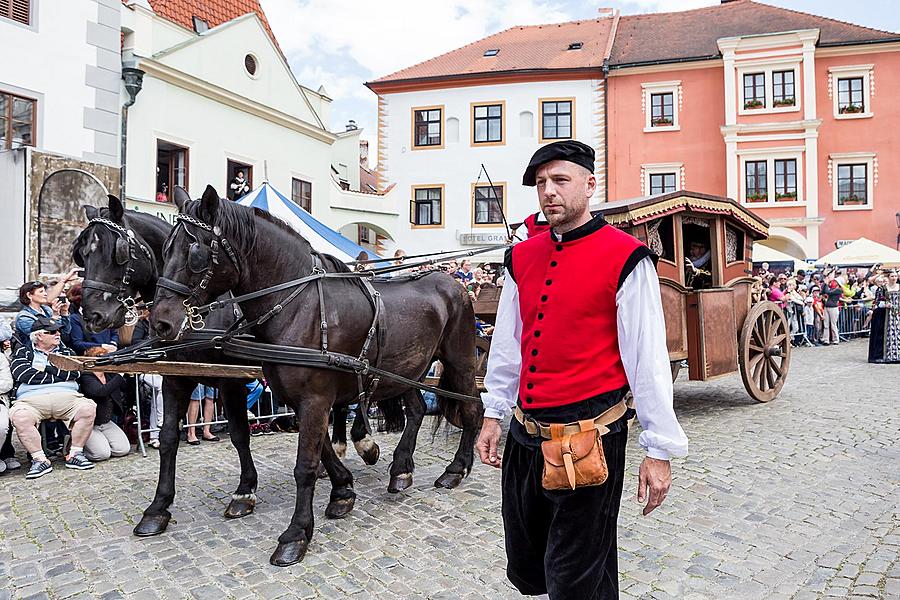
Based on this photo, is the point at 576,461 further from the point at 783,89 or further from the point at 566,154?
the point at 783,89

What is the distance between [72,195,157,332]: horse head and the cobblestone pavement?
1410mm

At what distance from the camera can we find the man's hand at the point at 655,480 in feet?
7.16

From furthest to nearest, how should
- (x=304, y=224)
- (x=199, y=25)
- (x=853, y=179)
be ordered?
(x=853, y=179) → (x=199, y=25) → (x=304, y=224)

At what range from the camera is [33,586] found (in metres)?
3.52

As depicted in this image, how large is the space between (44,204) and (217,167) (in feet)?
27.0

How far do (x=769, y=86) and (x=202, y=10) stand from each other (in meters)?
20.3

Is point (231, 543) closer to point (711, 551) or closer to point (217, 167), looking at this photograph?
point (711, 551)

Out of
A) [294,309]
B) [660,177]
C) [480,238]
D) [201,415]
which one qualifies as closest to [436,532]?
[294,309]

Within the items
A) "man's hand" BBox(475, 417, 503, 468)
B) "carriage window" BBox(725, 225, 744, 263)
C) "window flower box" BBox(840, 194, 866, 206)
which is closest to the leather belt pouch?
"man's hand" BBox(475, 417, 503, 468)

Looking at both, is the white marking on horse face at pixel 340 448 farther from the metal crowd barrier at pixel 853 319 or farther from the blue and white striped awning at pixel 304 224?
the metal crowd barrier at pixel 853 319

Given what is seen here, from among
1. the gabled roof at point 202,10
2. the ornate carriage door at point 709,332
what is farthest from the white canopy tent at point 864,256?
the gabled roof at point 202,10

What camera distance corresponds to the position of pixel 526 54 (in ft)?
93.9

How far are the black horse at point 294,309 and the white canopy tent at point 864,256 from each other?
19.5 m

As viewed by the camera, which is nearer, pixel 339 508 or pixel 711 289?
pixel 339 508
